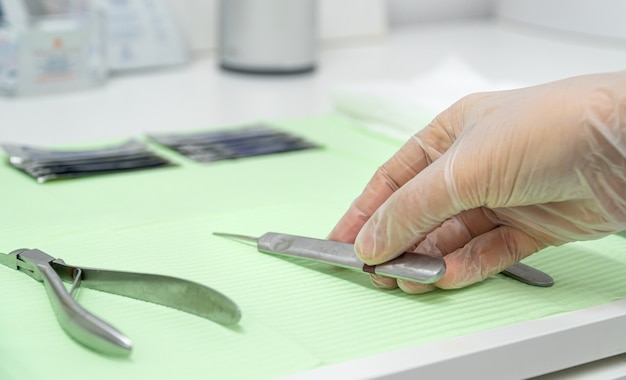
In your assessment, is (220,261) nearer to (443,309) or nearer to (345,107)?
(443,309)

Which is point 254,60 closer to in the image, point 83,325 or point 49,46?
point 49,46

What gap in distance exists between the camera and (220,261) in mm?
673

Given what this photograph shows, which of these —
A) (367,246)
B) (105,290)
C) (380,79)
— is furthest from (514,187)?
(380,79)

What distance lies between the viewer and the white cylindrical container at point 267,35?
4.27 ft

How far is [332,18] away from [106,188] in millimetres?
820

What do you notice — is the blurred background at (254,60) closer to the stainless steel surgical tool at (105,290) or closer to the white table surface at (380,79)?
the white table surface at (380,79)

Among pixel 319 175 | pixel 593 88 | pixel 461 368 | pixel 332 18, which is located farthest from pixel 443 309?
pixel 332 18

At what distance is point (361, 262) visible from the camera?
63cm

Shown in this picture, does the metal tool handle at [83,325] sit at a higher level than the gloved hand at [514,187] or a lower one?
lower

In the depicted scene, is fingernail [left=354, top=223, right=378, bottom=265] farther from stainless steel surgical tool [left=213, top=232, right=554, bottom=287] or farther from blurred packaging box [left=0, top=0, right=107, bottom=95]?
blurred packaging box [left=0, top=0, right=107, bottom=95]

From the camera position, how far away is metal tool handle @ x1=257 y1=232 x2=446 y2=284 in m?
0.60

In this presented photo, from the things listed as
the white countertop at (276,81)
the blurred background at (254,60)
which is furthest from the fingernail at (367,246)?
the white countertop at (276,81)

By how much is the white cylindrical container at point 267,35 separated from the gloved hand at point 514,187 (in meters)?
0.67

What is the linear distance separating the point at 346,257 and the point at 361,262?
1 centimetres
